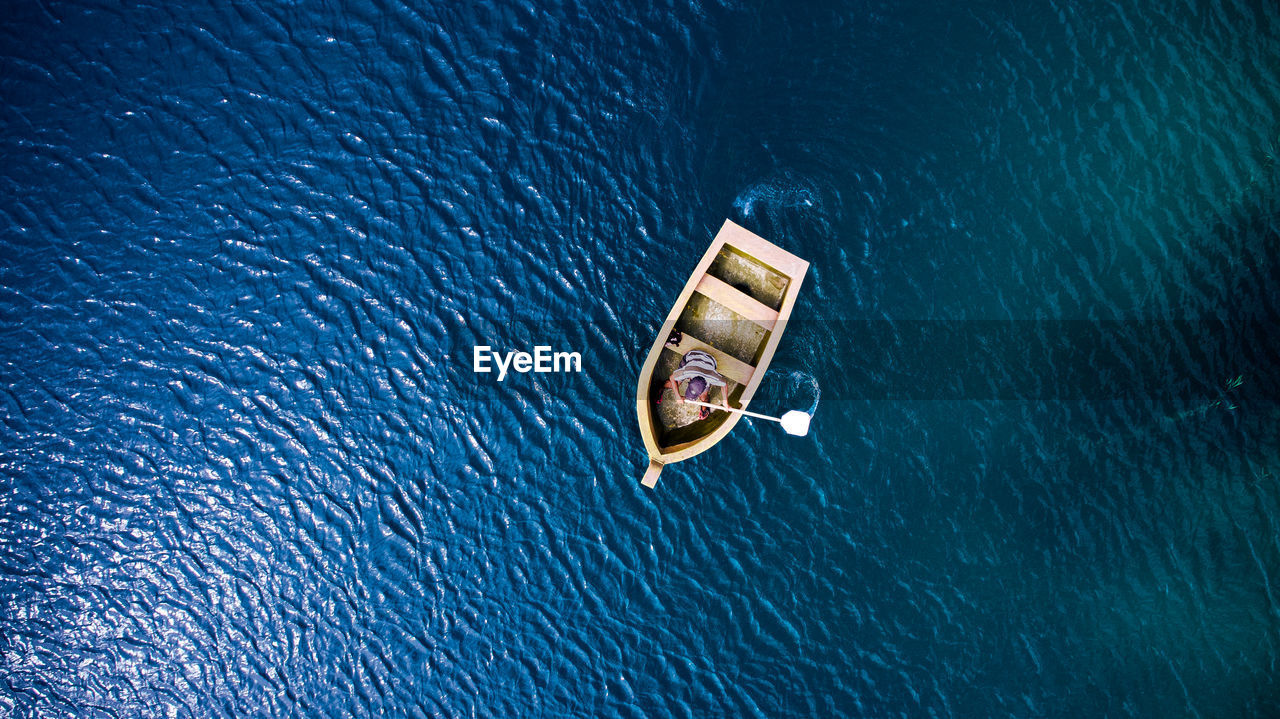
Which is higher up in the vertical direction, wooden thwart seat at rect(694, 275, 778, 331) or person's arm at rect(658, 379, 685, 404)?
wooden thwart seat at rect(694, 275, 778, 331)

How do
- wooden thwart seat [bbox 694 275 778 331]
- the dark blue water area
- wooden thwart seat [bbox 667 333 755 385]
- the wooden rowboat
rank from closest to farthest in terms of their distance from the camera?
the wooden rowboat → wooden thwart seat [bbox 694 275 778 331] → wooden thwart seat [bbox 667 333 755 385] → the dark blue water area

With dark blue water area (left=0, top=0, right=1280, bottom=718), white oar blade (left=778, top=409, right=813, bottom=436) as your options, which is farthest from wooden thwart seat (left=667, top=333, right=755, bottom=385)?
white oar blade (left=778, top=409, right=813, bottom=436)

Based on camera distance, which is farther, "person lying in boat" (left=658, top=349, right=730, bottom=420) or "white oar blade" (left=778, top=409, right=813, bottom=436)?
"white oar blade" (left=778, top=409, right=813, bottom=436)

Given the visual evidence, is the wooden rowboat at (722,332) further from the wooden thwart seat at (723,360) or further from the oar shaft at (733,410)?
the oar shaft at (733,410)

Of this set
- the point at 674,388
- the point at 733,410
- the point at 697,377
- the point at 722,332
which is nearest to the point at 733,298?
the point at 722,332

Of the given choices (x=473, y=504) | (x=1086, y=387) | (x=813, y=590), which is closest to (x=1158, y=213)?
(x=1086, y=387)

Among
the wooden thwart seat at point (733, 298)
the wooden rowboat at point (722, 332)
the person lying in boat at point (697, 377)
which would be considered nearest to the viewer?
the person lying in boat at point (697, 377)

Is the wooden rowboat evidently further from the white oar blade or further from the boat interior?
the white oar blade

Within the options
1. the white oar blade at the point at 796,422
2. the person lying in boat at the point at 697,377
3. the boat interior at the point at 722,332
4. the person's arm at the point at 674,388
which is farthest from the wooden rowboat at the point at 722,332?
the white oar blade at the point at 796,422
